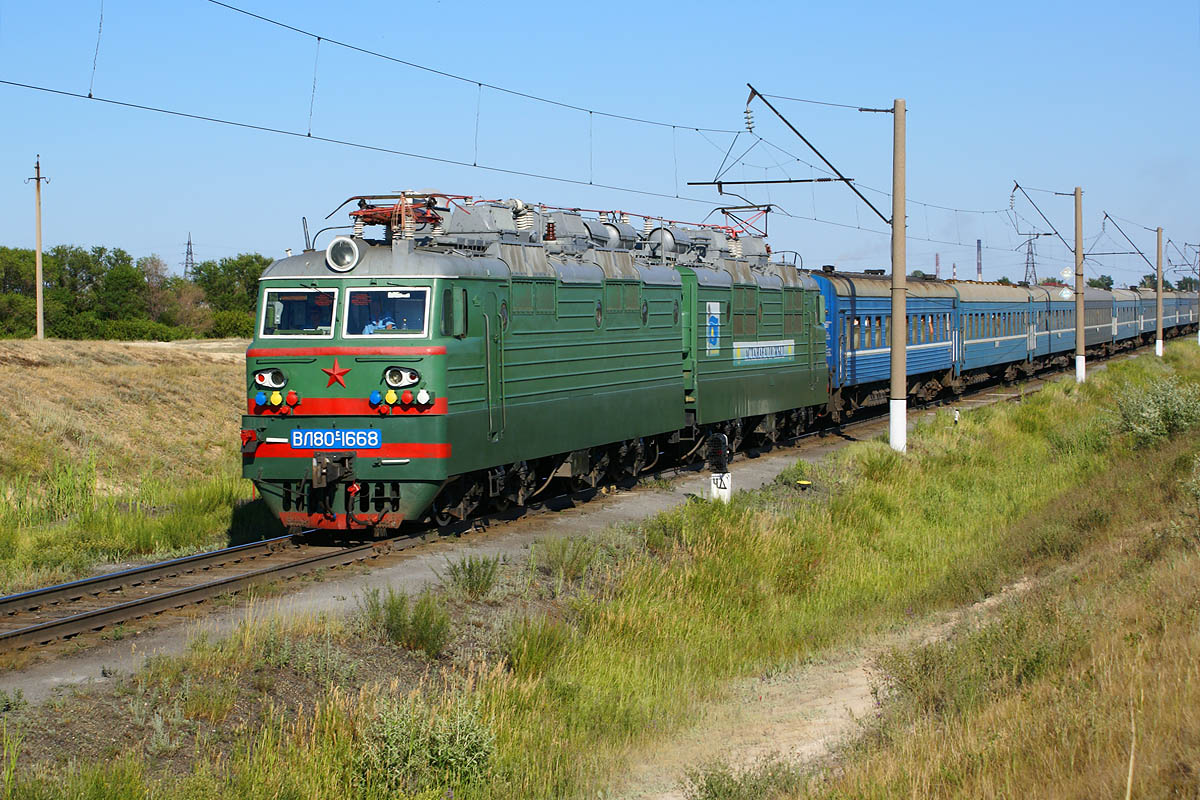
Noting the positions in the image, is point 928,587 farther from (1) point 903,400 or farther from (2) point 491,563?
(1) point 903,400

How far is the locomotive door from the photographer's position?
14.0 m

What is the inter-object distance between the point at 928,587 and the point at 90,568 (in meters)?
9.32

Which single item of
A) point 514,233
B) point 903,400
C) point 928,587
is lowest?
point 928,587

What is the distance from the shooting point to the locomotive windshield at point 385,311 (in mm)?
13055

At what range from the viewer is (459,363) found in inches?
524

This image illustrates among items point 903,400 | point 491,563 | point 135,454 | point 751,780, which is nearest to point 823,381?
point 903,400

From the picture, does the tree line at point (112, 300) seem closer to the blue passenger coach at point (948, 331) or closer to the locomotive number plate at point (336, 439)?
the blue passenger coach at point (948, 331)

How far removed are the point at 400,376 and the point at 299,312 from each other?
1.51 meters

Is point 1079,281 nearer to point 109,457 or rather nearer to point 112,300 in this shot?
point 109,457

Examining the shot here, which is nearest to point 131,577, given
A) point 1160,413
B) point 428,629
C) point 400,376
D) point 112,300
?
point 400,376

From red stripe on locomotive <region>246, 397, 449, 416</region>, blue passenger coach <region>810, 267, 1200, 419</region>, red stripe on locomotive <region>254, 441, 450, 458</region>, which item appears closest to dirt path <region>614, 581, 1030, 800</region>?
red stripe on locomotive <region>254, 441, 450, 458</region>

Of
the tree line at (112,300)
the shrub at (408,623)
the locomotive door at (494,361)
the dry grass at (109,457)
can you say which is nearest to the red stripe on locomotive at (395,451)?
the locomotive door at (494,361)

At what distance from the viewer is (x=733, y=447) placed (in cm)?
2236

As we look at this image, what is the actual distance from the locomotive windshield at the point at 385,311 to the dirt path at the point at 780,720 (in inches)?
207
